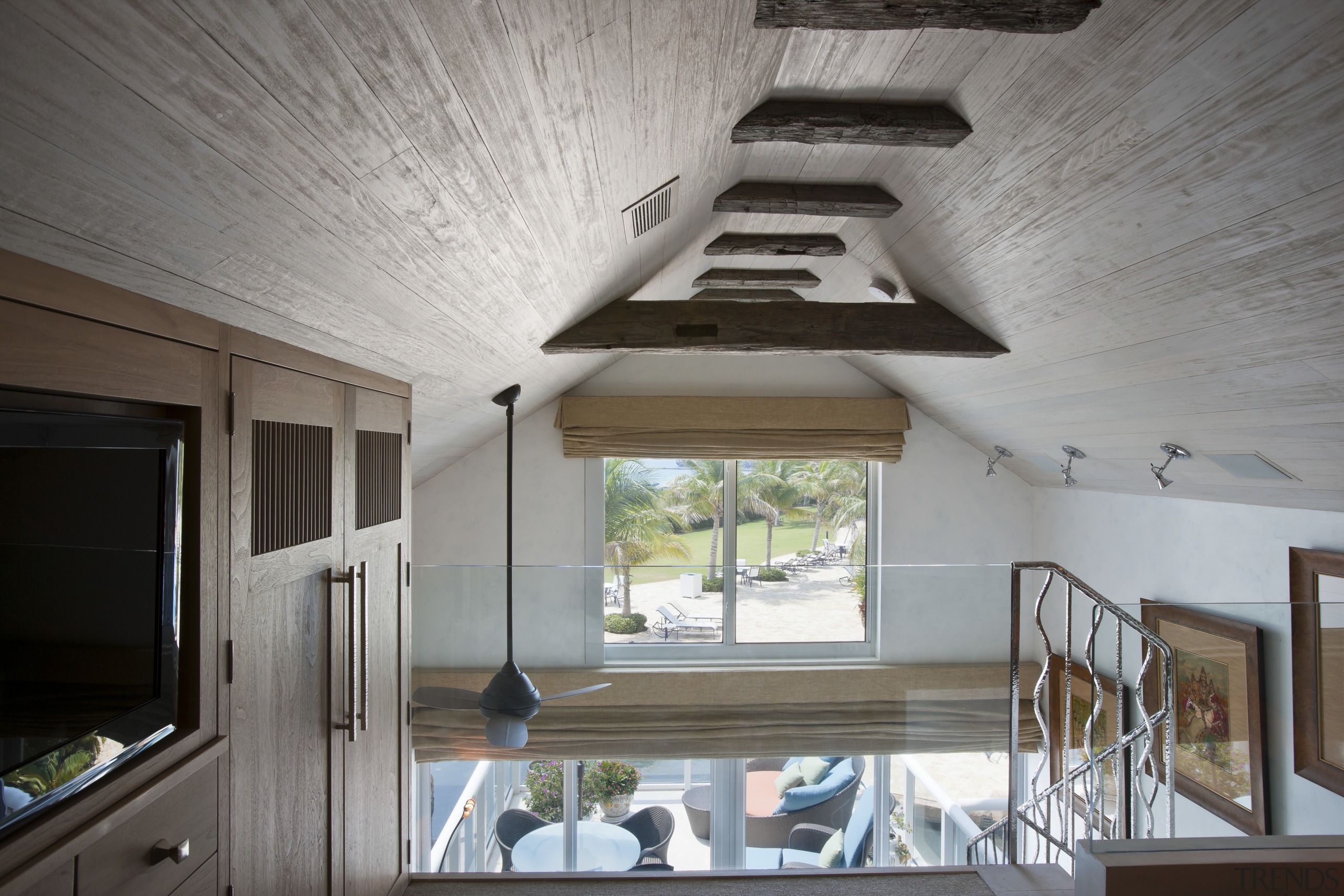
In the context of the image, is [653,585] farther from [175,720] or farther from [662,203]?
[175,720]

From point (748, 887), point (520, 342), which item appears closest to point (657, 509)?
point (520, 342)

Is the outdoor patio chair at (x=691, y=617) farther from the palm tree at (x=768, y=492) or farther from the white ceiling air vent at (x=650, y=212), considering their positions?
the palm tree at (x=768, y=492)

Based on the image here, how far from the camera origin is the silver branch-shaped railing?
2.37m

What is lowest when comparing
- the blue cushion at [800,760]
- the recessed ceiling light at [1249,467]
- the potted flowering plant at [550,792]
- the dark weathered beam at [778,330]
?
the potted flowering plant at [550,792]

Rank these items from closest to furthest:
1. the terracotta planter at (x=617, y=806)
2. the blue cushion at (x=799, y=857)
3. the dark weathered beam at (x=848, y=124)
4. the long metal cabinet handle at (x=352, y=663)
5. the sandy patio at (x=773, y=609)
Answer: the dark weathered beam at (x=848, y=124) < the long metal cabinet handle at (x=352, y=663) < the sandy patio at (x=773, y=609) < the terracotta planter at (x=617, y=806) < the blue cushion at (x=799, y=857)

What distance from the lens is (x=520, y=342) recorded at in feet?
9.36

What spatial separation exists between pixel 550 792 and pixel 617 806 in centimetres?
45

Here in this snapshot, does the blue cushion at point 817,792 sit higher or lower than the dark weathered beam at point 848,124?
lower

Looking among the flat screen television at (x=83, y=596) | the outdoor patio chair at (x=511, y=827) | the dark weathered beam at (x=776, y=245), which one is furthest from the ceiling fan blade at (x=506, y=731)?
the dark weathered beam at (x=776, y=245)

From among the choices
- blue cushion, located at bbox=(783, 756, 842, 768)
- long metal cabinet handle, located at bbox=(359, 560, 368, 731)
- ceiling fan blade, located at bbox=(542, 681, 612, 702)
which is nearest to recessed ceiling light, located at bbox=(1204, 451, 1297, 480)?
blue cushion, located at bbox=(783, 756, 842, 768)

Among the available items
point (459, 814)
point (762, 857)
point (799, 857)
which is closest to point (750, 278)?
point (459, 814)

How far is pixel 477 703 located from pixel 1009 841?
201 centimetres

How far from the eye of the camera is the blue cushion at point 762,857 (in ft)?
14.0

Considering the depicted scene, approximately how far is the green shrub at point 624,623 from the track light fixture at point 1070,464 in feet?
7.54
